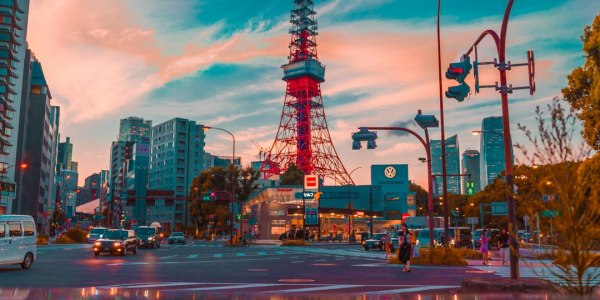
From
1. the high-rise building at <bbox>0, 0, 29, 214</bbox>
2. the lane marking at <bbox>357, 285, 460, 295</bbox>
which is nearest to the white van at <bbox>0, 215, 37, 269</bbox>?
the lane marking at <bbox>357, 285, 460, 295</bbox>

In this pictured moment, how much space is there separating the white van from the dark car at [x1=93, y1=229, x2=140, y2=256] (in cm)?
1060

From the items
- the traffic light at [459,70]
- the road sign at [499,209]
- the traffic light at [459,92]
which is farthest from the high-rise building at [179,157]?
the traffic light at [459,70]

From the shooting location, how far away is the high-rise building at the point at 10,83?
269 ft

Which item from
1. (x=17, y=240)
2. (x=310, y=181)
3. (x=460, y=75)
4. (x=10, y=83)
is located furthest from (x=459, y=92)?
(x=10, y=83)

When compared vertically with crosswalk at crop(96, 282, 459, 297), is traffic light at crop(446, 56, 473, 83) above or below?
above

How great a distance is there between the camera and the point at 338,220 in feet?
285

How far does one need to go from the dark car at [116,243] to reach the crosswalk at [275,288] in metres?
18.1

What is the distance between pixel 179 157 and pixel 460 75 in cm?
13032

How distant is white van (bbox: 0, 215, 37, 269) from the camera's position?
61.8ft

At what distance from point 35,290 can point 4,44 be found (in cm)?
8455

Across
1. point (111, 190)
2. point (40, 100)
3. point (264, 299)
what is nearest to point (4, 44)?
point (40, 100)

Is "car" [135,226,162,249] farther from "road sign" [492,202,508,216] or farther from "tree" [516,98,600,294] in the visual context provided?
"tree" [516,98,600,294]

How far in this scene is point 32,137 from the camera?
326 ft

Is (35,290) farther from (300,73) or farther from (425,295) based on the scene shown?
(300,73)
